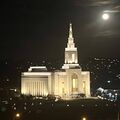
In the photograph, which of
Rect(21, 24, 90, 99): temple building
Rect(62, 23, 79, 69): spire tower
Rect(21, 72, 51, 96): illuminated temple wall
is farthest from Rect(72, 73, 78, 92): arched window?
Rect(21, 72, 51, 96): illuminated temple wall

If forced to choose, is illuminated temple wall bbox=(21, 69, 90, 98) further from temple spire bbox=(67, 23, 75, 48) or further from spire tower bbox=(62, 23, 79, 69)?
temple spire bbox=(67, 23, 75, 48)

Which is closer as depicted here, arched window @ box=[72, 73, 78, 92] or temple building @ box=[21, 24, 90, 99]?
temple building @ box=[21, 24, 90, 99]

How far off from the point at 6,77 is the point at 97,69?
54.3 feet

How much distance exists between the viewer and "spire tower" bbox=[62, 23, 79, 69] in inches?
2603

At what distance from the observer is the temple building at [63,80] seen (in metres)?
64.6

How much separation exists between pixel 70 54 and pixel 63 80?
3.23 m

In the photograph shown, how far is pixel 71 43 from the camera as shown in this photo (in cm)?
6638

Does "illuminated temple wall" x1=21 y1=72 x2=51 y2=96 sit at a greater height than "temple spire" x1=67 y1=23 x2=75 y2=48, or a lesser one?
lesser

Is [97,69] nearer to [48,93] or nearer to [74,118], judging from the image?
[48,93]

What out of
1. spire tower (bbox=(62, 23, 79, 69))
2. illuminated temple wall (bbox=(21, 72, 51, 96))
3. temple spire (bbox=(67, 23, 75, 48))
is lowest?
illuminated temple wall (bbox=(21, 72, 51, 96))

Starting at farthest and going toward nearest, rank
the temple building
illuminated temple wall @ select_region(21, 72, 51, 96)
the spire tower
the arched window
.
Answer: the spire tower < the arched window < the temple building < illuminated temple wall @ select_region(21, 72, 51, 96)

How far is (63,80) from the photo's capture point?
65875 millimetres

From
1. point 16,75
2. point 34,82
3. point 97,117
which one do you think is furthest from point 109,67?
point 97,117

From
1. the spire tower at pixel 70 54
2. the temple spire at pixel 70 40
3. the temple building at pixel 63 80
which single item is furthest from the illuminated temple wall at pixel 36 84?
the temple spire at pixel 70 40
